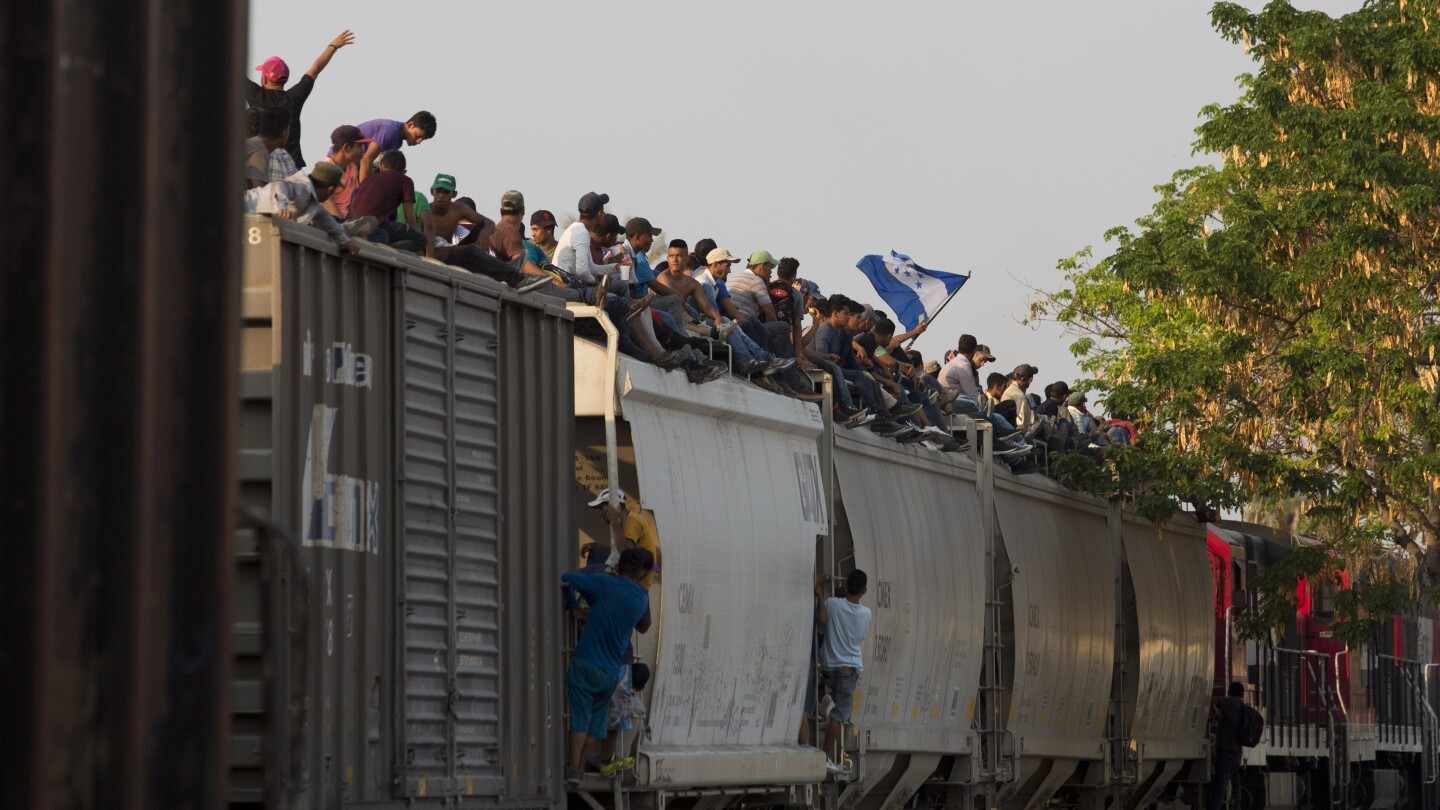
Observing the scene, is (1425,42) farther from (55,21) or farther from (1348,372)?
(55,21)

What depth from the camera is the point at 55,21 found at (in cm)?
290

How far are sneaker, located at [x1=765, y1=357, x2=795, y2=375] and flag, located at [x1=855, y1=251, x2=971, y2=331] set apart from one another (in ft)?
30.6

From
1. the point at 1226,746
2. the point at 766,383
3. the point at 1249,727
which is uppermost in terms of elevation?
the point at 766,383

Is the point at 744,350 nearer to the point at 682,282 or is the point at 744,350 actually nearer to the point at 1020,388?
the point at 682,282

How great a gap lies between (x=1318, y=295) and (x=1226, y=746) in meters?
5.09

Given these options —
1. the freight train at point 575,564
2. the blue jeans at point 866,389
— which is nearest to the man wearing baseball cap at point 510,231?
the freight train at point 575,564

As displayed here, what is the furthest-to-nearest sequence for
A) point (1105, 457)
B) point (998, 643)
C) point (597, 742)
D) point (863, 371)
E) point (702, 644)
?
1. point (1105, 457)
2. point (998, 643)
3. point (863, 371)
4. point (702, 644)
5. point (597, 742)

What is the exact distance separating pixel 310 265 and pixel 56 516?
5023 mm

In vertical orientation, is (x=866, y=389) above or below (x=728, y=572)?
above

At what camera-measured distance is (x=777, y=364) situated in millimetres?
12789

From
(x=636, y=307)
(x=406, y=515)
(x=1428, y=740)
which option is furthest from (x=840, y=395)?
(x=1428, y=740)

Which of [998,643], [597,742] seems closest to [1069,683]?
[998,643]

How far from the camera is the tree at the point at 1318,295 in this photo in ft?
65.4

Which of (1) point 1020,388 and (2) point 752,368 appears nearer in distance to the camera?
(2) point 752,368
